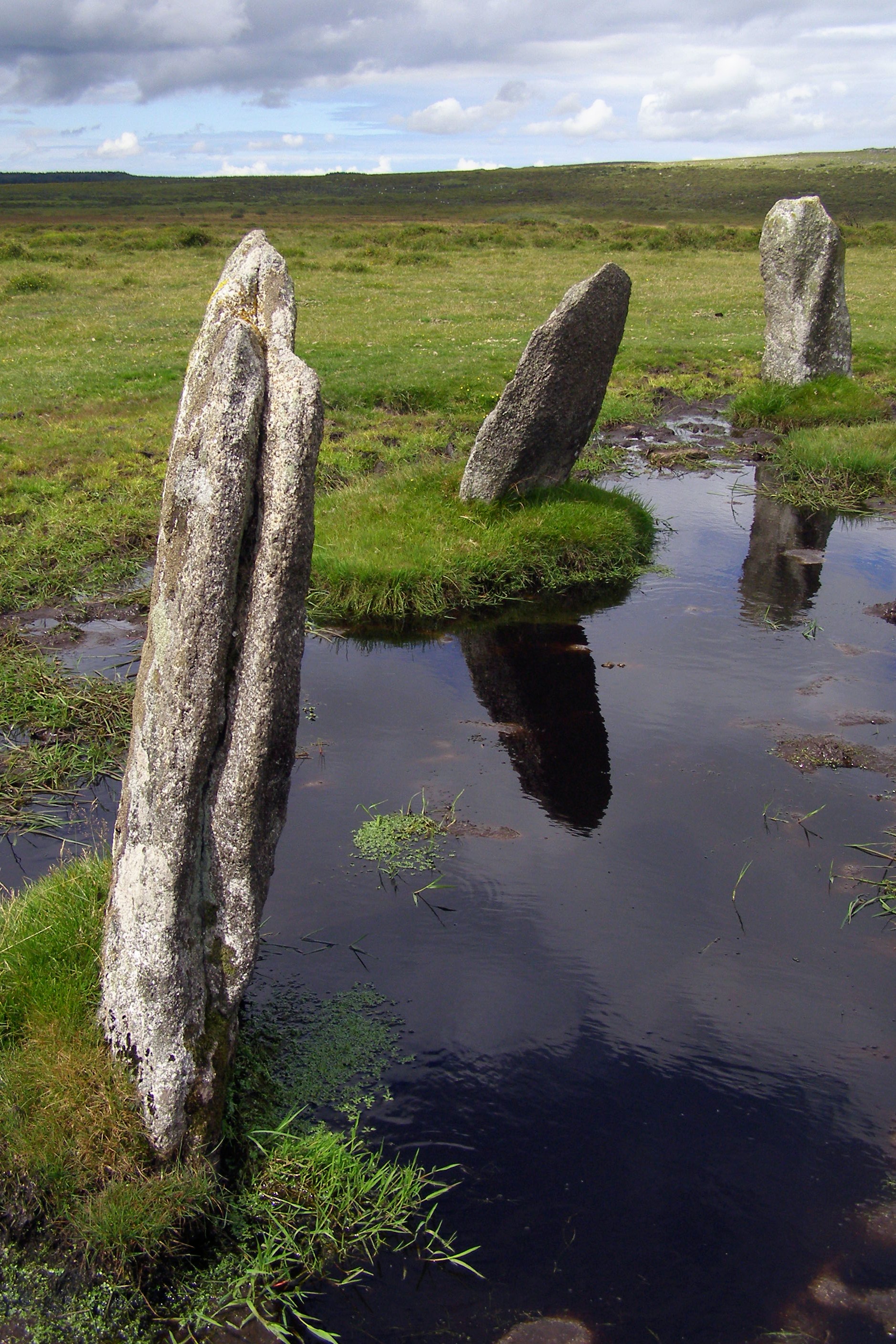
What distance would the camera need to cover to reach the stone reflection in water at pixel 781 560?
1138 centimetres

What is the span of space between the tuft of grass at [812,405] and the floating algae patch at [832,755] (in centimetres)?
1182

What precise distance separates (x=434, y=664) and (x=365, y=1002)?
491cm

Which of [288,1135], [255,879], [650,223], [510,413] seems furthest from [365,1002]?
[650,223]

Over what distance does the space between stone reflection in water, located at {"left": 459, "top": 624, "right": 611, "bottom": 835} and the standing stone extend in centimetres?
342

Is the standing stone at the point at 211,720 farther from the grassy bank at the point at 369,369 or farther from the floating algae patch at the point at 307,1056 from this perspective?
the grassy bank at the point at 369,369

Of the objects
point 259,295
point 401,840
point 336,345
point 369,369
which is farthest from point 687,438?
point 259,295

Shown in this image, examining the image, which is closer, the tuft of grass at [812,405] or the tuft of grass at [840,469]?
the tuft of grass at [840,469]

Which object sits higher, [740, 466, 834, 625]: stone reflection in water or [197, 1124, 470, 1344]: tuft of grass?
[740, 466, 834, 625]: stone reflection in water

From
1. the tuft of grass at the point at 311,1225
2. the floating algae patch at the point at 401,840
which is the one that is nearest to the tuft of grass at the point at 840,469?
the floating algae patch at the point at 401,840

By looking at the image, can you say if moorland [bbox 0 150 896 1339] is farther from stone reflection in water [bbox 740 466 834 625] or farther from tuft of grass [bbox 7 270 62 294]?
stone reflection in water [bbox 740 466 834 625]

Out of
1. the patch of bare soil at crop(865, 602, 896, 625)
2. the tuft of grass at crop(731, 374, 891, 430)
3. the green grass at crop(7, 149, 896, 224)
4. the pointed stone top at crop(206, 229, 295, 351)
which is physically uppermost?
the green grass at crop(7, 149, 896, 224)

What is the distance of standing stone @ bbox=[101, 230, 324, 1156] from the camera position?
4199mm

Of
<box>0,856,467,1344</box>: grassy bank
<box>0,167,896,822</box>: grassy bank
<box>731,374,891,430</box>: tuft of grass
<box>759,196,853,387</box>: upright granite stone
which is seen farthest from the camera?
<box>759,196,853,387</box>: upright granite stone

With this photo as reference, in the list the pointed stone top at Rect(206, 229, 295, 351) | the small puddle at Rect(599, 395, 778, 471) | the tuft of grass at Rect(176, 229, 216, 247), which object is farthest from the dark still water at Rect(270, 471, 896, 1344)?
the tuft of grass at Rect(176, 229, 216, 247)
